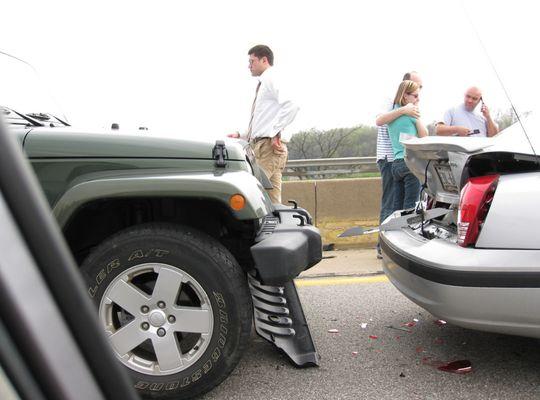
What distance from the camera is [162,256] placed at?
7.94ft

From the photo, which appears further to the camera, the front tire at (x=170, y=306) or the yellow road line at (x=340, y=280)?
the yellow road line at (x=340, y=280)

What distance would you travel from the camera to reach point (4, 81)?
9.80 ft

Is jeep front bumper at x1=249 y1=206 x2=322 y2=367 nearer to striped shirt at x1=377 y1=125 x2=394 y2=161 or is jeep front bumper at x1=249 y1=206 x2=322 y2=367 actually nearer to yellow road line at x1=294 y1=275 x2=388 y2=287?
yellow road line at x1=294 y1=275 x2=388 y2=287

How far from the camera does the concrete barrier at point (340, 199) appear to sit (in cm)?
728

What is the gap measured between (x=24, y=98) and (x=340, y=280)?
3.04m

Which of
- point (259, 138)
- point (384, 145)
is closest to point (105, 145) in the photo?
point (259, 138)

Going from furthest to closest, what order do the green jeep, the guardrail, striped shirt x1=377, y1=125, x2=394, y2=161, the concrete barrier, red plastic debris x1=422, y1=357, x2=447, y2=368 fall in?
the guardrail < the concrete barrier < striped shirt x1=377, y1=125, x2=394, y2=161 < red plastic debris x1=422, y1=357, x2=447, y2=368 < the green jeep

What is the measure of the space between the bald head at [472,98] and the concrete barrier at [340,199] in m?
1.93

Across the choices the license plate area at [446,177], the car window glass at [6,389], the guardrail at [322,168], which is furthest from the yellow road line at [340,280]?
the guardrail at [322,168]

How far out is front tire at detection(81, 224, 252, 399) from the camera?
2424mm

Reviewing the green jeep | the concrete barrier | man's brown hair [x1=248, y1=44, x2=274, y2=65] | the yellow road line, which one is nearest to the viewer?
the green jeep

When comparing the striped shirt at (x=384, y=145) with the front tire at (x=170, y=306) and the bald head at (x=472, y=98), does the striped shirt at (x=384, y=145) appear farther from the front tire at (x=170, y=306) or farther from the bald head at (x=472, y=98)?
the front tire at (x=170, y=306)

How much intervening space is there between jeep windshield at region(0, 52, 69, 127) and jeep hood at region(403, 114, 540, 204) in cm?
216

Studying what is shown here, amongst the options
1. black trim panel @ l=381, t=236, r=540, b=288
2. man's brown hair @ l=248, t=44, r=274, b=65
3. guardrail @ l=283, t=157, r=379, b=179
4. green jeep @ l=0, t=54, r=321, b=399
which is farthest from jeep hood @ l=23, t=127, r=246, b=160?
guardrail @ l=283, t=157, r=379, b=179
